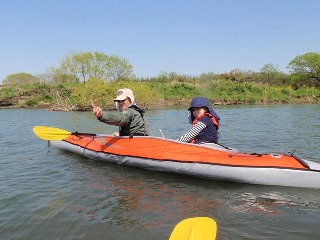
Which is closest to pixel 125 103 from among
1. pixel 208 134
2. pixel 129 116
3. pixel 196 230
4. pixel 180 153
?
pixel 129 116

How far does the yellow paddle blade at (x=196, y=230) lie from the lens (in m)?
2.46

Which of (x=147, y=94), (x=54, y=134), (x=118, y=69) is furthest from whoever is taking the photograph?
(x=118, y=69)

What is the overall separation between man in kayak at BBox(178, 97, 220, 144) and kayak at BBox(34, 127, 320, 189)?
19 cm

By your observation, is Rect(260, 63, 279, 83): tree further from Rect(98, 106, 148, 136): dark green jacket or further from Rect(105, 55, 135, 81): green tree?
Rect(98, 106, 148, 136): dark green jacket

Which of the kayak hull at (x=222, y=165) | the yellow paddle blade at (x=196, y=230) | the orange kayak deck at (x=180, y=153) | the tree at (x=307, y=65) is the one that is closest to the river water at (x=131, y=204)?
the kayak hull at (x=222, y=165)

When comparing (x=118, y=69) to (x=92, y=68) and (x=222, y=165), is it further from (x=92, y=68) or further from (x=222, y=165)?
(x=222, y=165)

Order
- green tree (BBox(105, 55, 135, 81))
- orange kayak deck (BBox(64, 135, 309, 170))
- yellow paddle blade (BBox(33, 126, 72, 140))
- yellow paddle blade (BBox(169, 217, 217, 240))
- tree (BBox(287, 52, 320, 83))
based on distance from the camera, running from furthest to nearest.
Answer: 1. tree (BBox(287, 52, 320, 83))
2. green tree (BBox(105, 55, 135, 81))
3. yellow paddle blade (BBox(33, 126, 72, 140))
4. orange kayak deck (BBox(64, 135, 309, 170))
5. yellow paddle blade (BBox(169, 217, 217, 240))

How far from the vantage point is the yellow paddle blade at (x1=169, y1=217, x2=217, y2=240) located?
2.46m

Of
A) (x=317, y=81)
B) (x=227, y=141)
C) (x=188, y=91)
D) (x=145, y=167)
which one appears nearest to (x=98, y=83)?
(x=188, y=91)

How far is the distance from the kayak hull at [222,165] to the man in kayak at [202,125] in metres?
0.26

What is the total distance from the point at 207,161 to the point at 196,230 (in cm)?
233

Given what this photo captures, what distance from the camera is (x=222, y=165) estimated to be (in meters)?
4.66

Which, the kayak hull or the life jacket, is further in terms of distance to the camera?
the life jacket

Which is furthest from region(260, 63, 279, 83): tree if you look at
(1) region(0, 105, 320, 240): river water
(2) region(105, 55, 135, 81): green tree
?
(1) region(0, 105, 320, 240): river water
